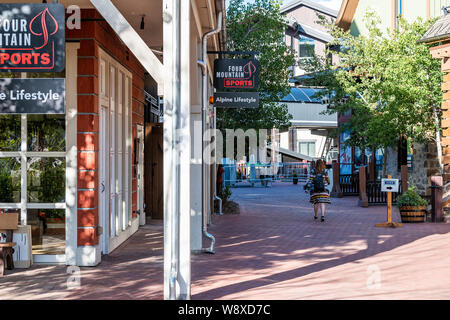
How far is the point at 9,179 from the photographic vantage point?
8922 millimetres

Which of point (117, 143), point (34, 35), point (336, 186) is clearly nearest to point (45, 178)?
point (117, 143)

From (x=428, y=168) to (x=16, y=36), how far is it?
1657cm

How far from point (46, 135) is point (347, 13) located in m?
24.0

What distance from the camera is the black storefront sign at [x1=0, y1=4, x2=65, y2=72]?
648cm

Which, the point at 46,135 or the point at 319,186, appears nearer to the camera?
the point at 46,135

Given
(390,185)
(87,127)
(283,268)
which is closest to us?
(283,268)

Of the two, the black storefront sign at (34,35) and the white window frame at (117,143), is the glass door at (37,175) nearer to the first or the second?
the white window frame at (117,143)

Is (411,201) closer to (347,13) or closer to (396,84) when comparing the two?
(396,84)

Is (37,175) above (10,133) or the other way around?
the other way around

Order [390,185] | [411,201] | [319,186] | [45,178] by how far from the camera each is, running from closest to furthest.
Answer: [45,178], [390,185], [411,201], [319,186]

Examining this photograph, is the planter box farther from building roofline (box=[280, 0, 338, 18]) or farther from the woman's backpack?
building roofline (box=[280, 0, 338, 18])

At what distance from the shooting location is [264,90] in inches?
901

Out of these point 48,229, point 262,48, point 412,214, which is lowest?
point 412,214

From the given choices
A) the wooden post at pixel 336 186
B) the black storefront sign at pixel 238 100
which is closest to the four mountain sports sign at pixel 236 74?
the black storefront sign at pixel 238 100
